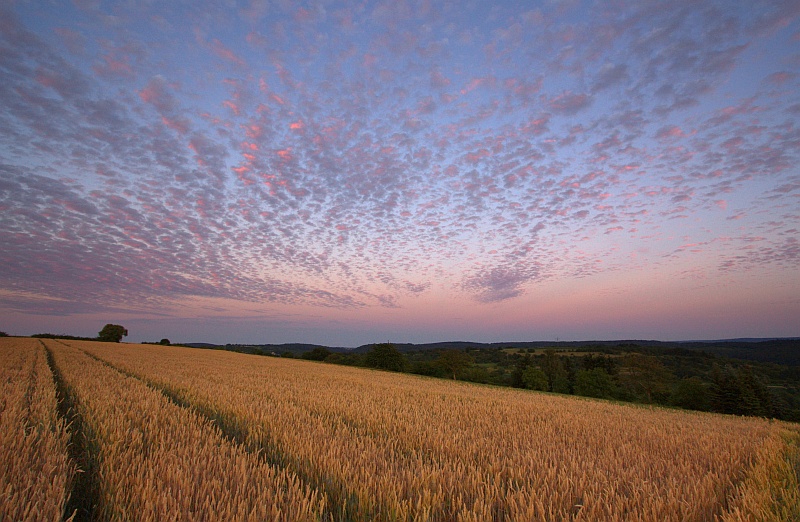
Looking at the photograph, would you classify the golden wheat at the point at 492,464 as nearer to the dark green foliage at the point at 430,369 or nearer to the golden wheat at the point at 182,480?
the golden wheat at the point at 182,480

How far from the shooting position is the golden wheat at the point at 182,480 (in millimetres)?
2258

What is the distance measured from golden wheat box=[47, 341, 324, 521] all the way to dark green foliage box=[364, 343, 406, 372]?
65.2 m

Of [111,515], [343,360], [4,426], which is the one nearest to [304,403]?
[4,426]

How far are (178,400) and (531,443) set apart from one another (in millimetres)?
7326

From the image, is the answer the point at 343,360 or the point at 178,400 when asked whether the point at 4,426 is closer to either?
the point at 178,400

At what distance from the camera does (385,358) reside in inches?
2680

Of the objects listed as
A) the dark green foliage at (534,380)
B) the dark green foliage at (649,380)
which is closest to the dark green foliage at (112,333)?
the dark green foliage at (649,380)

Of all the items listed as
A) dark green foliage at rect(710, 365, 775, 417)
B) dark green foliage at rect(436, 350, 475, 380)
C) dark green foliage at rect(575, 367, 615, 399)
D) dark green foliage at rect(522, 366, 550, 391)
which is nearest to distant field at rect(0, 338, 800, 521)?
dark green foliage at rect(436, 350, 475, 380)

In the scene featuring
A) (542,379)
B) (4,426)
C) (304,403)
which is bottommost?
(542,379)

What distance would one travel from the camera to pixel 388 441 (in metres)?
4.47

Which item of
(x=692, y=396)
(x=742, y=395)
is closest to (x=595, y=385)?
(x=692, y=396)

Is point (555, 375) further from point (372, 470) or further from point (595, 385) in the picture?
point (372, 470)

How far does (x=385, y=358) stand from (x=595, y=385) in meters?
40.9

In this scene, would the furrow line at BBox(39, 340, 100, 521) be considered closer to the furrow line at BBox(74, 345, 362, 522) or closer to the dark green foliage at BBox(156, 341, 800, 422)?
the furrow line at BBox(74, 345, 362, 522)
